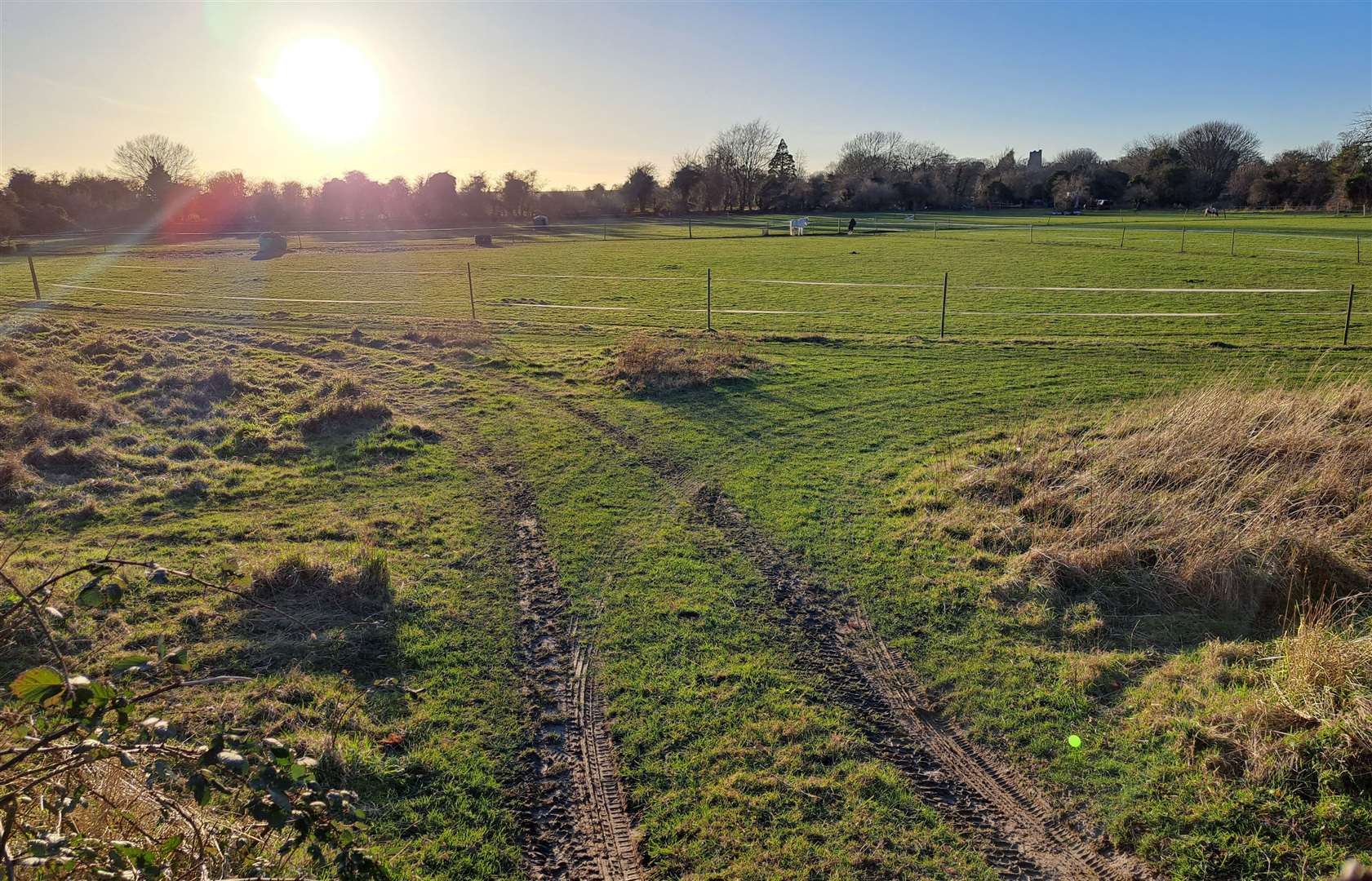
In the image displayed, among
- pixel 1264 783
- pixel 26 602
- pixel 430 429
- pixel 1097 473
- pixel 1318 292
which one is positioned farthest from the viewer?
pixel 1318 292

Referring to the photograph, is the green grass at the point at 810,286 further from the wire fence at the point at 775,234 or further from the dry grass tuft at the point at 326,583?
the dry grass tuft at the point at 326,583

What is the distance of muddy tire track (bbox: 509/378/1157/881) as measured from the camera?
4637mm

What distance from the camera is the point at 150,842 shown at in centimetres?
329

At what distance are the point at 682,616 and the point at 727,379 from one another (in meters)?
9.13

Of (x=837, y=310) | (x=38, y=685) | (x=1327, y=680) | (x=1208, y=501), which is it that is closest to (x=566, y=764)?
(x=38, y=685)

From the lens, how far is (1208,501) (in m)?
8.33

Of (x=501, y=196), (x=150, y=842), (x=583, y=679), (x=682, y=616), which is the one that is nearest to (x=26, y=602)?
(x=150, y=842)

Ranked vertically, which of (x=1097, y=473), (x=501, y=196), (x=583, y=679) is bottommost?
(x=583, y=679)

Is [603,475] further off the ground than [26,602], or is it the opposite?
[26,602]

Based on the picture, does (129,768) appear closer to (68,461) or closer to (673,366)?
(68,461)

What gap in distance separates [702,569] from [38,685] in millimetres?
6519

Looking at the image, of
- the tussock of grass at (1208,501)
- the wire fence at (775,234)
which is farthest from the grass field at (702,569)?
the wire fence at (775,234)

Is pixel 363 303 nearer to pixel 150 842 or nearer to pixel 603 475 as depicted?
pixel 603 475

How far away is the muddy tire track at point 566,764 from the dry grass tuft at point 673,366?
8184 millimetres
